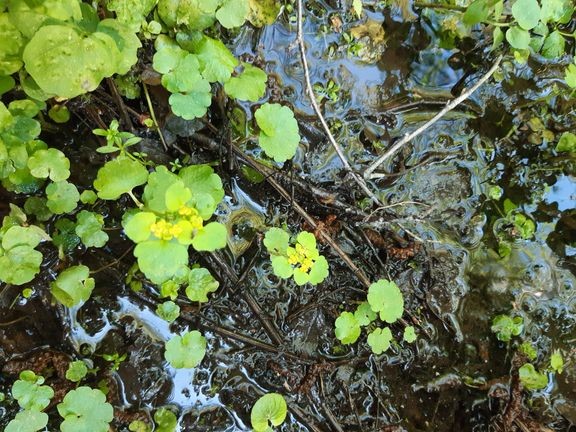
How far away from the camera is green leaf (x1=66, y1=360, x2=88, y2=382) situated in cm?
241

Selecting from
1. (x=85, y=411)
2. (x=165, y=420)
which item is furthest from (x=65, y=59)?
(x=165, y=420)

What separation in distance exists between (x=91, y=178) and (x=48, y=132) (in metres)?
0.30

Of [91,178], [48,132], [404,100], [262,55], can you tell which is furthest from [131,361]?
[404,100]

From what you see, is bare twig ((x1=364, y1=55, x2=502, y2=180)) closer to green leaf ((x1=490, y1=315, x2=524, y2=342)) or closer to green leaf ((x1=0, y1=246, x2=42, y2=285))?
green leaf ((x1=490, y1=315, x2=524, y2=342))

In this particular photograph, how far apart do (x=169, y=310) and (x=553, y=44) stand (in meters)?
2.41

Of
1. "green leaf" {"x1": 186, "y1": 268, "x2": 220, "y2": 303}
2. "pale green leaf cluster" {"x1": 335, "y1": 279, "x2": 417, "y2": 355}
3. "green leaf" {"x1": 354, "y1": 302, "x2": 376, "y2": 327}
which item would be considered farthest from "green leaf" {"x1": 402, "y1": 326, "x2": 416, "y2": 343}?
"green leaf" {"x1": 186, "y1": 268, "x2": 220, "y2": 303}

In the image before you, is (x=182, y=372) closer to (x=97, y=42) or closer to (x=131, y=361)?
(x=131, y=361)

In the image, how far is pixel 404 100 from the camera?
115 inches

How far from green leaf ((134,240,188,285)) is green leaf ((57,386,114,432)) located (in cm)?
77

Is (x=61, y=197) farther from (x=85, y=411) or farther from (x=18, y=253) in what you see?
(x=85, y=411)

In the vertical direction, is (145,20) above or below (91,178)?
above

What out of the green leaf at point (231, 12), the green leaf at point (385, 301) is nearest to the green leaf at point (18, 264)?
the green leaf at point (231, 12)

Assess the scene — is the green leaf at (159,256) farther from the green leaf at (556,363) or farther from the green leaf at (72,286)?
the green leaf at (556,363)

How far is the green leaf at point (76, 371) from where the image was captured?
2.41 m
